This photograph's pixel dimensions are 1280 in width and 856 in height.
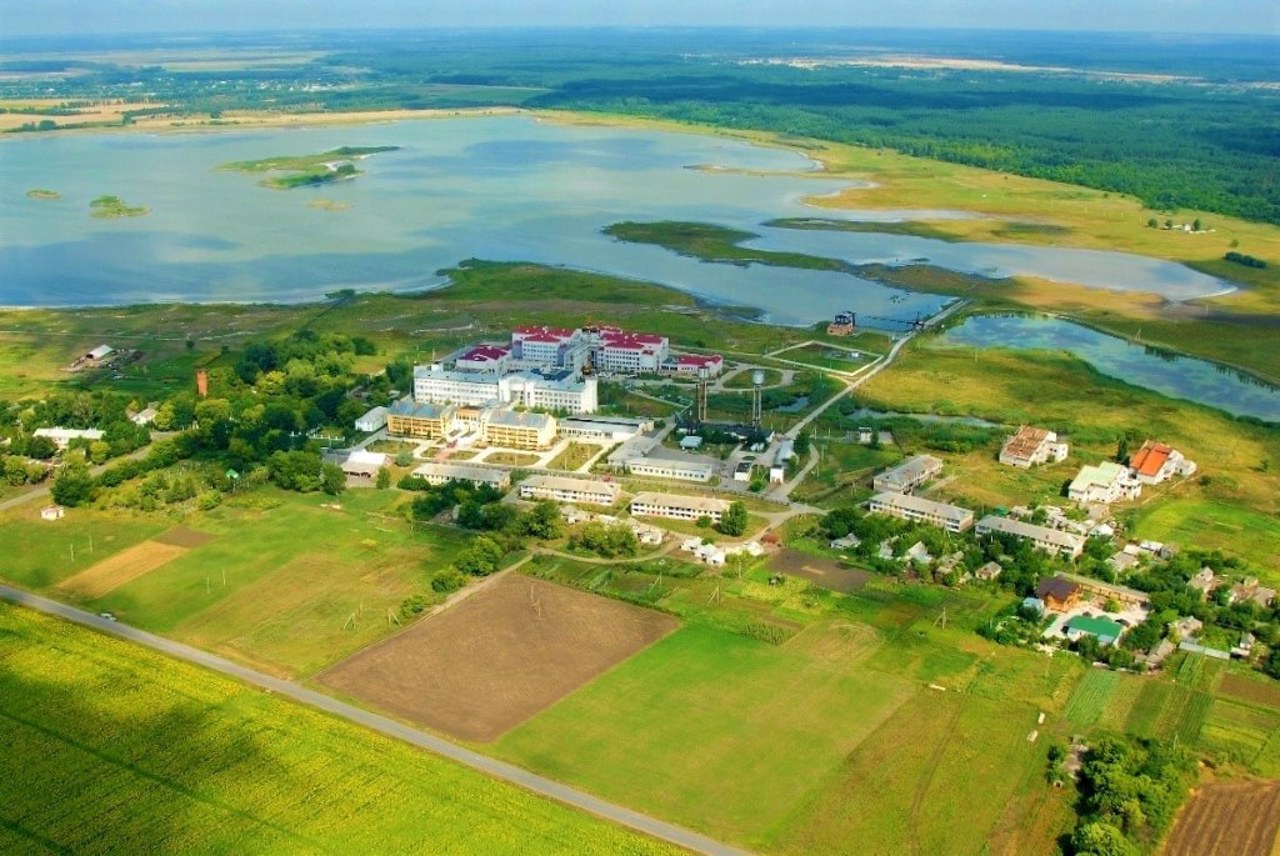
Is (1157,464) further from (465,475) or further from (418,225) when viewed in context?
(418,225)

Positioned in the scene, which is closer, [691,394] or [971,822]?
[971,822]

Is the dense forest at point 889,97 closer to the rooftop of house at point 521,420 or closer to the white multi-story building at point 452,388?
the white multi-story building at point 452,388

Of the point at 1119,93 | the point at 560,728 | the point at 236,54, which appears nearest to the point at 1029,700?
the point at 560,728

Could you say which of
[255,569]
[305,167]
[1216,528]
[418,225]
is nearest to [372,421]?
[255,569]

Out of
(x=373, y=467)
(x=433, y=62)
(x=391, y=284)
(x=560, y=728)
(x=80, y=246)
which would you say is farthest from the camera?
(x=433, y=62)

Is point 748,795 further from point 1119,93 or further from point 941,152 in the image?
point 1119,93

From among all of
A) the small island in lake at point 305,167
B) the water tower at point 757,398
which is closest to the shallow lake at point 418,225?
the small island in lake at point 305,167

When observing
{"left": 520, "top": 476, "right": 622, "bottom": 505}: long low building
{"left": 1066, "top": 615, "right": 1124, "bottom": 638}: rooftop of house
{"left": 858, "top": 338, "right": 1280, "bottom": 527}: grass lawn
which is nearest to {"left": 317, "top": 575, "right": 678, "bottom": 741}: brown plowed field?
{"left": 520, "top": 476, "right": 622, "bottom": 505}: long low building
